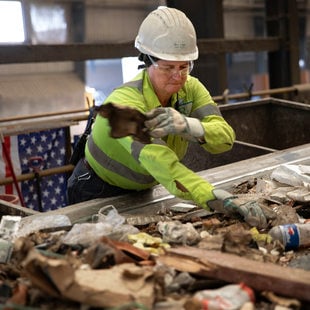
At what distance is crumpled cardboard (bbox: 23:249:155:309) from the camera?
191cm

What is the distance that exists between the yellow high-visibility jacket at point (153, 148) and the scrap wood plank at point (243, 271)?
0.55 meters

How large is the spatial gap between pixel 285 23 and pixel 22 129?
191 inches

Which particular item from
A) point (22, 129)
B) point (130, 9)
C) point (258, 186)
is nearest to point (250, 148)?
point (258, 186)

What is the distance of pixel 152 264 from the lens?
2314mm

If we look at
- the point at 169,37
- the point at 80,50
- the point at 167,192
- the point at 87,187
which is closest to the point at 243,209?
the point at 167,192

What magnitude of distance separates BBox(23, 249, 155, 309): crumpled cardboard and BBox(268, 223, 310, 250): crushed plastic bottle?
0.82 metres

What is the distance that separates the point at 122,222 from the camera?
2.82 meters

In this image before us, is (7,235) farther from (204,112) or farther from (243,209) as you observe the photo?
(204,112)

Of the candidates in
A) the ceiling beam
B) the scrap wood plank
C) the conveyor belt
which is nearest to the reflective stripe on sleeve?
the conveyor belt

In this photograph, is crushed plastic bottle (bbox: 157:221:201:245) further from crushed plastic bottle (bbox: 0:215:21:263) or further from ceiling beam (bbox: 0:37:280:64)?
ceiling beam (bbox: 0:37:280:64)

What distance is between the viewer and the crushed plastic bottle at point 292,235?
2.66 meters

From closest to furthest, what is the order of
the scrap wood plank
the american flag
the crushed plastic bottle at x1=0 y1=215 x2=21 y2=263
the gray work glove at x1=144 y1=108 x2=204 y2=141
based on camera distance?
the scrap wood plank, the crushed plastic bottle at x1=0 y1=215 x2=21 y2=263, the gray work glove at x1=144 y1=108 x2=204 y2=141, the american flag

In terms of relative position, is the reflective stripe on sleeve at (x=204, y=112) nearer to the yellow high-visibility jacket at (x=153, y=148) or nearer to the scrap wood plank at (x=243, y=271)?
the yellow high-visibility jacket at (x=153, y=148)

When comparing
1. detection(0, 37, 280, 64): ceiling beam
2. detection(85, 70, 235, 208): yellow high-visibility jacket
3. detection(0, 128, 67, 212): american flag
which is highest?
detection(0, 37, 280, 64): ceiling beam
